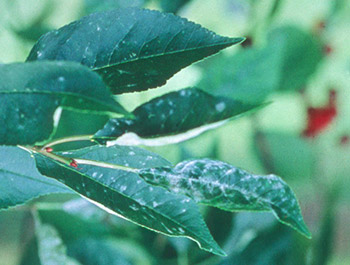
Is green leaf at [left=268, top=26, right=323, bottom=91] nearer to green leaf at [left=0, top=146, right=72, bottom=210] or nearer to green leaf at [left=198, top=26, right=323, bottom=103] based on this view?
green leaf at [left=198, top=26, right=323, bottom=103]

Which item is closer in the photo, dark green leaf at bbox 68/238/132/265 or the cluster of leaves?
the cluster of leaves

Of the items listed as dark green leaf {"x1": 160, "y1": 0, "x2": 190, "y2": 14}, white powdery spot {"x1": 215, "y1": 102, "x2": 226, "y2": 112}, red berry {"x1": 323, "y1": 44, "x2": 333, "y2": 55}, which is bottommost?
red berry {"x1": 323, "y1": 44, "x2": 333, "y2": 55}

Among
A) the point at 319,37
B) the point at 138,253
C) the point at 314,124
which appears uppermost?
the point at 319,37

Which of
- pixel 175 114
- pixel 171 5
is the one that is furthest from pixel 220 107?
pixel 171 5

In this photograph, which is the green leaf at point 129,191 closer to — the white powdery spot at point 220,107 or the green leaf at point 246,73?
the white powdery spot at point 220,107

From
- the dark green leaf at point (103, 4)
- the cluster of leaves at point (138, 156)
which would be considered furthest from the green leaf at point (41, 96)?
the dark green leaf at point (103, 4)

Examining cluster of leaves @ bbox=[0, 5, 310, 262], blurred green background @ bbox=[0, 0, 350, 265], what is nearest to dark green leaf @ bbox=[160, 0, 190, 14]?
blurred green background @ bbox=[0, 0, 350, 265]

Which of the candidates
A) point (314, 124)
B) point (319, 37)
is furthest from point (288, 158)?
point (319, 37)

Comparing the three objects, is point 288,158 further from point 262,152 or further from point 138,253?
point 138,253
